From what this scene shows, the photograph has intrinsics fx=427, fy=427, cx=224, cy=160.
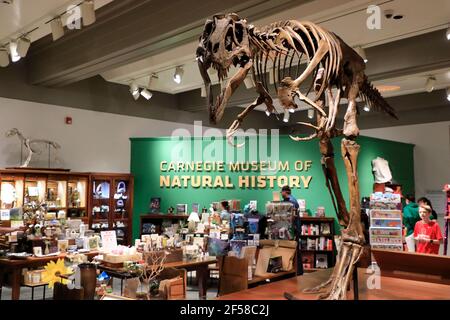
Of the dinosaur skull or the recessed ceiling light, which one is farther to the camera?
the recessed ceiling light

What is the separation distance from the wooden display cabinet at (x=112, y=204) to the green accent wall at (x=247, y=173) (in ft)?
0.66

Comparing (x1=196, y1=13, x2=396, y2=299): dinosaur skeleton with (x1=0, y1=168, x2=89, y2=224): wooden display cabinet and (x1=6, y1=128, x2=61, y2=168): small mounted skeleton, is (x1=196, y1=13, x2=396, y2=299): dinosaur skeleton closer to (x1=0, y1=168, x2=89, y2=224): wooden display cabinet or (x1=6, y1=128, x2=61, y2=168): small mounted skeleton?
(x1=0, y1=168, x2=89, y2=224): wooden display cabinet

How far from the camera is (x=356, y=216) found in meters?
2.63

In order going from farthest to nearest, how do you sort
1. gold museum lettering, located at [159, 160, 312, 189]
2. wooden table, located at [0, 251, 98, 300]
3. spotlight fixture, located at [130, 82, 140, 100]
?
1. spotlight fixture, located at [130, 82, 140, 100]
2. gold museum lettering, located at [159, 160, 312, 189]
3. wooden table, located at [0, 251, 98, 300]

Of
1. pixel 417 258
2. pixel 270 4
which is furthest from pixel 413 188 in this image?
pixel 417 258

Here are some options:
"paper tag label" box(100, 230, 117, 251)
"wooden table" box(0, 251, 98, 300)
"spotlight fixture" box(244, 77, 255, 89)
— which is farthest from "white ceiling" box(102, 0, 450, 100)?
"wooden table" box(0, 251, 98, 300)

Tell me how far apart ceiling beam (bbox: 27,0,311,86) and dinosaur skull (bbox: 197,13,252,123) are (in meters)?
2.90

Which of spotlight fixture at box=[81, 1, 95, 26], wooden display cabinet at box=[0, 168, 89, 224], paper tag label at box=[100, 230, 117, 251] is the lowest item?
paper tag label at box=[100, 230, 117, 251]

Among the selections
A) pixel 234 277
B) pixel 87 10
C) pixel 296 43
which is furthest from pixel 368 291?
pixel 87 10

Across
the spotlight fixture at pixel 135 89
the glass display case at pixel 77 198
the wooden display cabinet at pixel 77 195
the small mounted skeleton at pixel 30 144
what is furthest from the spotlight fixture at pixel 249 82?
the small mounted skeleton at pixel 30 144

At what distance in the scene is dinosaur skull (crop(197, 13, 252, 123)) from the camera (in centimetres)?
246

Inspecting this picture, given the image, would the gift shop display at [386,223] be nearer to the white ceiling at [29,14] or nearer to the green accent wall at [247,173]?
the green accent wall at [247,173]

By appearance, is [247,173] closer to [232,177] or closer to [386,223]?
[232,177]

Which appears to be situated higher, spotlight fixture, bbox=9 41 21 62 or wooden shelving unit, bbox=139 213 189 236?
spotlight fixture, bbox=9 41 21 62
